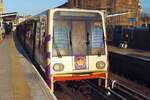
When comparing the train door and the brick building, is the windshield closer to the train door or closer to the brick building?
the train door

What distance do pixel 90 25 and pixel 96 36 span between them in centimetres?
41

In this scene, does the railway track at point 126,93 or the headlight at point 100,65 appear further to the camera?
the headlight at point 100,65

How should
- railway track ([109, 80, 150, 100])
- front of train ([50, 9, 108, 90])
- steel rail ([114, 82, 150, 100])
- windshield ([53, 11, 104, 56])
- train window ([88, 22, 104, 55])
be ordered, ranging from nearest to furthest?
1. steel rail ([114, 82, 150, 100])
2. railway track ([109, 80, 150, 100])
3. front of train ([50, 9, 108, 90])
4. windshield ([53, 11, 104, 56])
5. train window ([88, 22, 104, 55])

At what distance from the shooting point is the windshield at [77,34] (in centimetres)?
1284

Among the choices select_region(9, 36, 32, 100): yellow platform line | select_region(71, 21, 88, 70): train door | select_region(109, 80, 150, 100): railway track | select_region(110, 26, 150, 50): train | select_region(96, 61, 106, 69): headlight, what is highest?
select_region(71, 21, 88, 70): train door

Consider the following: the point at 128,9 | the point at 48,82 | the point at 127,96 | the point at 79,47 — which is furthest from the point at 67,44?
the point at 128,9

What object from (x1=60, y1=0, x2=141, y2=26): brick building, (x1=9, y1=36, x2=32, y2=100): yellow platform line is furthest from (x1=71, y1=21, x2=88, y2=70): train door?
(x1=60, y1=0, x2=141, y2=26): brick building

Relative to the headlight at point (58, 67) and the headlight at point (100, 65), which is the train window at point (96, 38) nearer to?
the headlight at point (100, 65)

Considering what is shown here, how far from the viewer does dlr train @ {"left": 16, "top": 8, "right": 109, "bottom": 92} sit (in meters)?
12.7

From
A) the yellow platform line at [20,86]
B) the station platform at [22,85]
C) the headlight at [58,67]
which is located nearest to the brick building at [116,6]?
the station platform at [22,85]

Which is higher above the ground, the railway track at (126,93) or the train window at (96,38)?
the train window at (96,38)

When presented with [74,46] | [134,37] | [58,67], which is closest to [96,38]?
[74,46]

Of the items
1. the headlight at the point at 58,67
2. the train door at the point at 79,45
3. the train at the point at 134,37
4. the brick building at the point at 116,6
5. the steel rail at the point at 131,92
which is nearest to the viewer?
the steel rail at the point at 131,92

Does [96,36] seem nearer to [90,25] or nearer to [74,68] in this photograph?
[90,25]
